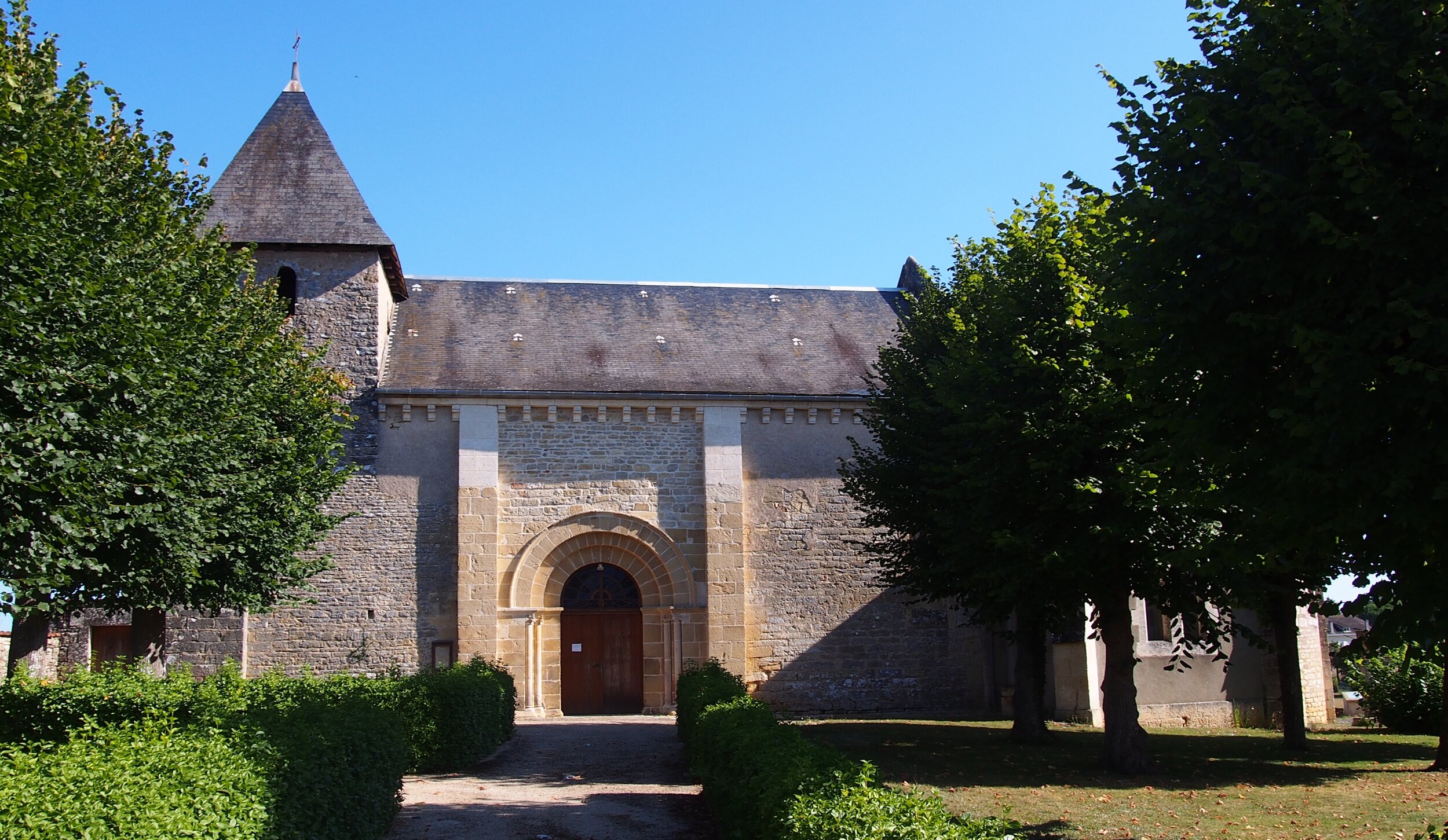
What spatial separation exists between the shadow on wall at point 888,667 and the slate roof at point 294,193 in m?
10.7

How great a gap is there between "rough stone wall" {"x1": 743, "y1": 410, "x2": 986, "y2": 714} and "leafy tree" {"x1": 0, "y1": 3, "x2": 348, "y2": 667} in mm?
8394

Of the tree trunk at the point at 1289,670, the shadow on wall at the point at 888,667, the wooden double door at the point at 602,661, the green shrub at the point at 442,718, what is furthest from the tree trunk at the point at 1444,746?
the wooden double door at the point at 602,661

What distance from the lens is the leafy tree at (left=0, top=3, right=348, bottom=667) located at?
8.07 metres

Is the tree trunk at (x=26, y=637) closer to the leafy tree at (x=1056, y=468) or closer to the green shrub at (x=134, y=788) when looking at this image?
the green shrub at (x=134, y=788)

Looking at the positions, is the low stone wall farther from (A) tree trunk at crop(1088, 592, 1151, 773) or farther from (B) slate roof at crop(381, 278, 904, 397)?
(B) slate roof at crop(381, 278, 904, 397)

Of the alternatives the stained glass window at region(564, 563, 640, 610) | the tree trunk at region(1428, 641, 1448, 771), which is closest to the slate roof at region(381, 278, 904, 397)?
the stained glass window at region(564, 563, 640, 610)

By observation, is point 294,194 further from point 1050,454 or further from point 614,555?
point 1050,454

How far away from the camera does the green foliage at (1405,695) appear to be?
15953 mm

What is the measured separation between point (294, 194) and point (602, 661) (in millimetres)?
10374

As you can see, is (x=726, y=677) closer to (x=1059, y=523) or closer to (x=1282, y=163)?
(x=1059, y=523)

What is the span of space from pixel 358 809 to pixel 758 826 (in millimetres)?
3229

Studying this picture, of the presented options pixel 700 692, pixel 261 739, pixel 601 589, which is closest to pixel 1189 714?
pixel 601 589

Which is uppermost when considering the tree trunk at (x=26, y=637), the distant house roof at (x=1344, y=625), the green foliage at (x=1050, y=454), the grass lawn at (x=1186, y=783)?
the green foliage at (x=1050, y=454)

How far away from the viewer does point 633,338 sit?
21062 millimetres
